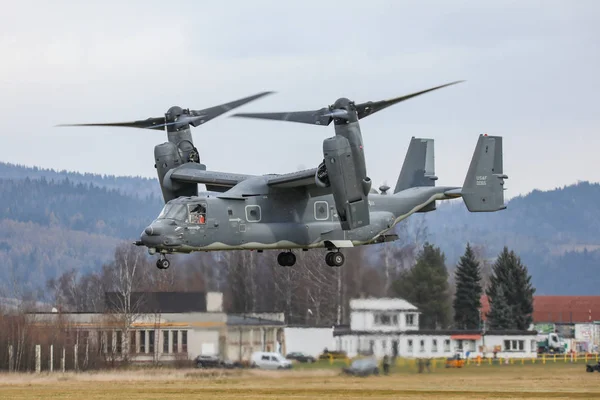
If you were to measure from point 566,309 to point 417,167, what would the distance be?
241 feet

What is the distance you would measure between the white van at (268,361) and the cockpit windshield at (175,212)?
8.63 metres

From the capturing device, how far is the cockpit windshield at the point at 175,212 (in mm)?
45281

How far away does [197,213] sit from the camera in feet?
150

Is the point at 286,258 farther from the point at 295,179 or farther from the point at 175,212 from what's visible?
the point at 175,212

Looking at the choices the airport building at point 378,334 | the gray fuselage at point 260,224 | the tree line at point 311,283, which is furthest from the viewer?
the tree line at point 311,283

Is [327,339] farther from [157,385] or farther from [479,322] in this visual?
[479,322]

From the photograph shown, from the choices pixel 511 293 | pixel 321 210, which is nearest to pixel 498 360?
pixel 511 293

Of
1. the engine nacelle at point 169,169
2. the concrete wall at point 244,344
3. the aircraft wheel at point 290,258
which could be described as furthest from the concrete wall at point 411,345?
the engine nacelle at point 169,169

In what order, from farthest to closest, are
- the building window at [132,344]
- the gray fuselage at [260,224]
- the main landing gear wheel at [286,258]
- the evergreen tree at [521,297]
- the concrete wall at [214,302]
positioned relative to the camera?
1. the evergreen tree at [521,297]
2. the building window at [132,344]
3. the concrete wall at [214,302]
4. the main landing gear wheel at [286,258]
5. the gray fuselage at [260,224]

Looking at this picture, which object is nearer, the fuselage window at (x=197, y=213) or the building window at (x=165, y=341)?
the fuselage window at (x=197, y=213)

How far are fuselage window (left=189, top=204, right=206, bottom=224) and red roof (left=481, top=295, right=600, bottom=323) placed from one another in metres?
69.2

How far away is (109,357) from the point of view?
59.1 metres

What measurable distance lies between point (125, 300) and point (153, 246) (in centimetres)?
1584

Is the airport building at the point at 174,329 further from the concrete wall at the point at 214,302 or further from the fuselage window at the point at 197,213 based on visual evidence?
the fuselage window at the point at 197,213
